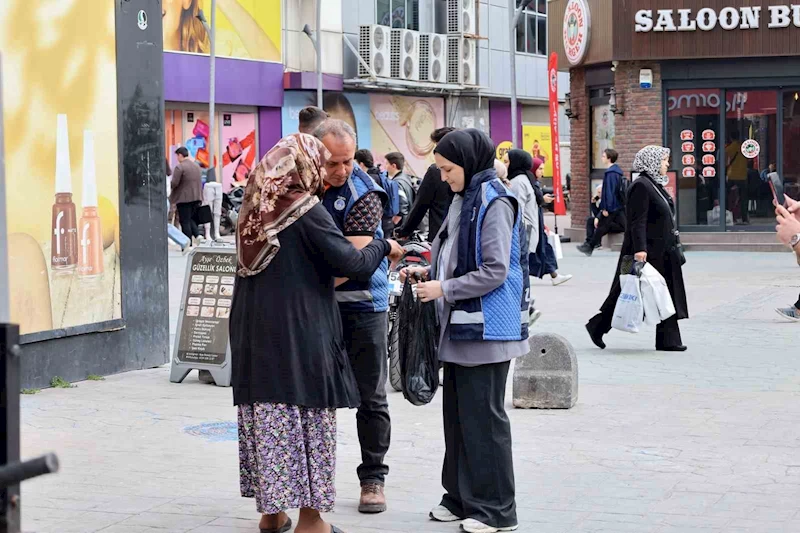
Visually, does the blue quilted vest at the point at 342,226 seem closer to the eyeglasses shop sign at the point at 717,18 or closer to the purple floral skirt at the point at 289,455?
the purple floral skirt at the point at 289,455

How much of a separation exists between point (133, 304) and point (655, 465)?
4.73m

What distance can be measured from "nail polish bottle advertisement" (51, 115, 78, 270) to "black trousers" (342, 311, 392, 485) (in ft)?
12.9

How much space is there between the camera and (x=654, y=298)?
10922mm

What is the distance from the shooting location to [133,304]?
391 inches

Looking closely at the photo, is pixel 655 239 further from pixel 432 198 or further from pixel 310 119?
pixel 310 119

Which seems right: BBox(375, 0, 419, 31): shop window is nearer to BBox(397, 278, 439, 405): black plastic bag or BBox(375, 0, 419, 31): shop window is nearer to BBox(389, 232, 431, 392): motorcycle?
BBox(389, 232, 431, 392): motorcycle

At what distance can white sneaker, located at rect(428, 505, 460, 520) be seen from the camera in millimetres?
5727

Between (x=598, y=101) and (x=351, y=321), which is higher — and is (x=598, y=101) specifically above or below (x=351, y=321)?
above

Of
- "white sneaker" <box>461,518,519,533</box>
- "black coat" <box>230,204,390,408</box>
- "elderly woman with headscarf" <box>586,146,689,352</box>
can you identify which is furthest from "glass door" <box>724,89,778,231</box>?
"black coat" <box>230,204,390,408</box>

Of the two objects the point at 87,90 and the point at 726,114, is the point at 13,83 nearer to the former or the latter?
the point at 87,90

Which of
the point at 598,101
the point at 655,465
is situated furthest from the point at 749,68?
the point at 655,465

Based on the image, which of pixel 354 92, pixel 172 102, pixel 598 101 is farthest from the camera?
pixel 354 92

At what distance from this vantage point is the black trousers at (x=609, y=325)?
1109cm

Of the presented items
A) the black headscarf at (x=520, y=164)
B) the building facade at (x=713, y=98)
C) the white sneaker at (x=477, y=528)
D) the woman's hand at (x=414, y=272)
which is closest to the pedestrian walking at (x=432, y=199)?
the black headscarf at (x=520, y=164)
